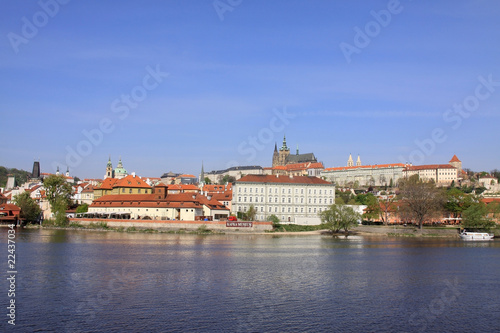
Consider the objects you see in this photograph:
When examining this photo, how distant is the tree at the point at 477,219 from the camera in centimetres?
6875

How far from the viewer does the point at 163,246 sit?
1732 inches

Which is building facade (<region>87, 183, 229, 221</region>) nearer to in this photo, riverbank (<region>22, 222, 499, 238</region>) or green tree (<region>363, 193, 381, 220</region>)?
riverbank (<region>22, 222, 499, 238</region>)

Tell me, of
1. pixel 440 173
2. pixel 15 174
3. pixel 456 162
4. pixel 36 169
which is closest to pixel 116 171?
pixel 36 169

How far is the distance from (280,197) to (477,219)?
2741cm

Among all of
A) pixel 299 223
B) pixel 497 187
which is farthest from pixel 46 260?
pixel 497 187

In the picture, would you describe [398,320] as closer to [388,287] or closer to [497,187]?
[388,287]

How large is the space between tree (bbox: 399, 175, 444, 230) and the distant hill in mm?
129444

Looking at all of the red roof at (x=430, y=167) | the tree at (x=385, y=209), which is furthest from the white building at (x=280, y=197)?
the red roof at (x=430, y=167)

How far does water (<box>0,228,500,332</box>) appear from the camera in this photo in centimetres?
1917

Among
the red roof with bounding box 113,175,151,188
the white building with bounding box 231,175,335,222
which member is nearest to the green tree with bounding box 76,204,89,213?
the red roof with bounding box 113,175,151,188

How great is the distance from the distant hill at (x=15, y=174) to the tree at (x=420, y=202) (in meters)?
129

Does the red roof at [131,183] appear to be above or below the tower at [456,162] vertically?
below

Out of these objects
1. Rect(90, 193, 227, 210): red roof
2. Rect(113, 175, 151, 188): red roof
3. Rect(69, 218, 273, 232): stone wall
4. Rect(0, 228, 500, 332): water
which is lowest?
Rect(0, 228, 500, 332): water

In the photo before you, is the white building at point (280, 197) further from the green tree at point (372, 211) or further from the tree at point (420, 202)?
the tree at point (420, 202)
